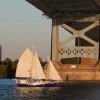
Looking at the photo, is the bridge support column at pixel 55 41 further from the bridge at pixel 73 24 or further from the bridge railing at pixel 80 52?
the bridge railing at pixel 80 52

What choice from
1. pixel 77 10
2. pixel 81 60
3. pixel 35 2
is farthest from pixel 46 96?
pixel 81 60

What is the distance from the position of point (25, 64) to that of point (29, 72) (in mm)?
1070

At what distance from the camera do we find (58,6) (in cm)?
10250

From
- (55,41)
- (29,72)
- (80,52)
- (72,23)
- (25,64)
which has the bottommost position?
(29,72)

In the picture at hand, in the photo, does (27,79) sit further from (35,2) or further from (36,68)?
(35,2)

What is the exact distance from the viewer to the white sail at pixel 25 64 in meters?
78.2

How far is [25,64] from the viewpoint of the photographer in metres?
78.9

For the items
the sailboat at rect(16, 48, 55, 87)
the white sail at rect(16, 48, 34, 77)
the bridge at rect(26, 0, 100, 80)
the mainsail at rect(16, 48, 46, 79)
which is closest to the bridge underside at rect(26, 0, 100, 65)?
the bridge at rect(26, 0, 100, 80)

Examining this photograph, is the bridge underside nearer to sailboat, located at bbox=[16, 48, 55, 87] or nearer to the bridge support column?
the bridge support column

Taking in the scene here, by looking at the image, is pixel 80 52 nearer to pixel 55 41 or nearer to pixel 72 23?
pixel 55 41

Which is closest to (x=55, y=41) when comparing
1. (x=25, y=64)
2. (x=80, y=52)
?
(x=80, y=52)

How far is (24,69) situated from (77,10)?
28006 millimetres

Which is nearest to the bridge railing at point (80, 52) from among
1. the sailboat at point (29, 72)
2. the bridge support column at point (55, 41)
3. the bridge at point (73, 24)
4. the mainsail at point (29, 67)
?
the bridge at point (73, 24)

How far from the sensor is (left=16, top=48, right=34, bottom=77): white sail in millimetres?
78188
